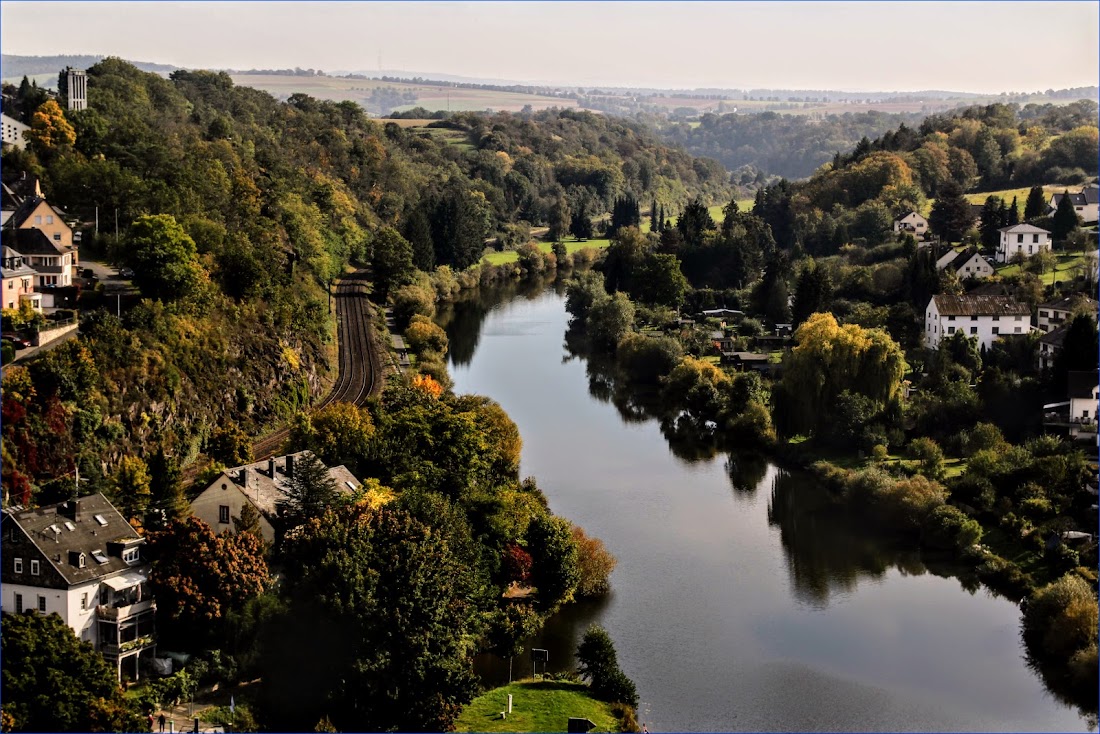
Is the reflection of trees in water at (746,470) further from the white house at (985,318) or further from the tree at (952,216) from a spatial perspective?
the tree at (952,216)

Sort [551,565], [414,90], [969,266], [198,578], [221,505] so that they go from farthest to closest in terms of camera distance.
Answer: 1. [414,90]
2. [969,266]
3. [551,565]
4. [221,505]
5. [198,578]

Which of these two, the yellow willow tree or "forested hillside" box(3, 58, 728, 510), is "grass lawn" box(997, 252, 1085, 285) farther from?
"forested hillside" box(3, 58, 728, 510)

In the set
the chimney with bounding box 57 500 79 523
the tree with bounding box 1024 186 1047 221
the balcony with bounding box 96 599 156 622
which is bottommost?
the balcony with bounding box 96 599 156 622

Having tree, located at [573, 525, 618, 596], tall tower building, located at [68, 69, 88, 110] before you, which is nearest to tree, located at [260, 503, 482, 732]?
tree, located at [573, 525, 618, 596]

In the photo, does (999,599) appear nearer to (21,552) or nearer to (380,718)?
(380,718)

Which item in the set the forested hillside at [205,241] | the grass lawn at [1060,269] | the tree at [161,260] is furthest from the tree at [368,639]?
the grass lawn at [1060,269]

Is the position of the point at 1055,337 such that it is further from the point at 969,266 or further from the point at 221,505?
the point at 221,505

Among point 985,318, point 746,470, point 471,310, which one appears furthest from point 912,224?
point 746,470
